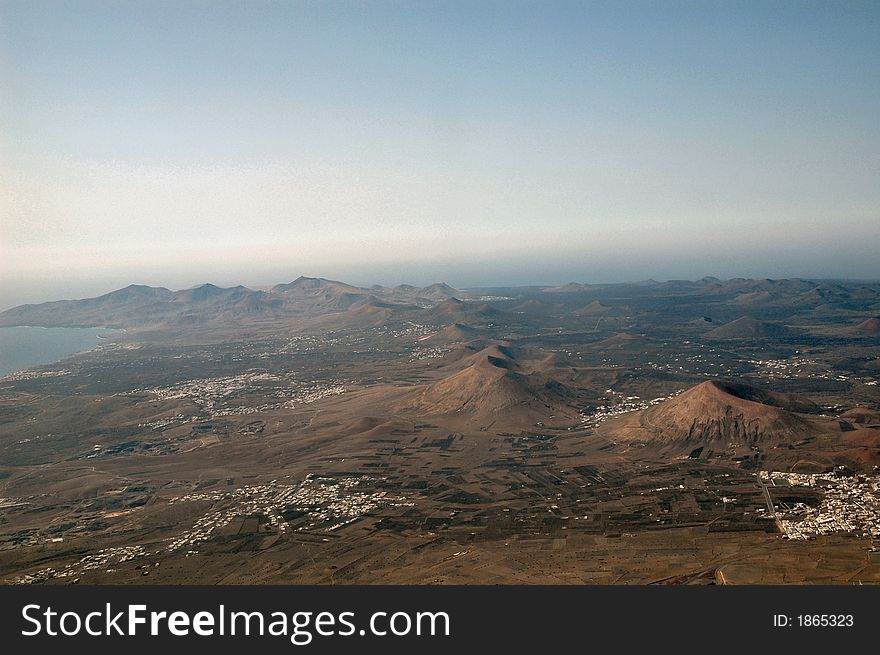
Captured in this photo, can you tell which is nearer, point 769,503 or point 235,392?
point 769,503

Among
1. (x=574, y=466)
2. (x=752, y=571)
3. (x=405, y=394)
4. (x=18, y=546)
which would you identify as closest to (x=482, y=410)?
(x=405, y=394)

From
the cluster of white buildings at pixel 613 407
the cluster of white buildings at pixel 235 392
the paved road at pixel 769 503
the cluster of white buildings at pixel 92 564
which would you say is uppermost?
the cluster of white buildings at pixel 235 392

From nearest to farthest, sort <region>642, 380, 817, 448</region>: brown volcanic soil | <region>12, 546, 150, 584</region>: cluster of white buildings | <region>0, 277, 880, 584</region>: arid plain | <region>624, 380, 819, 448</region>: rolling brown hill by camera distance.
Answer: <region>12, 546, 150, 584</region>: cluster of white buildings → <region>0, 277, 880, 584</region>: arid plain → <region>624, 380, 819, 448</region>: rolling brown hill → <region>642, 380, 817, 448</region>: brown volcanic soil

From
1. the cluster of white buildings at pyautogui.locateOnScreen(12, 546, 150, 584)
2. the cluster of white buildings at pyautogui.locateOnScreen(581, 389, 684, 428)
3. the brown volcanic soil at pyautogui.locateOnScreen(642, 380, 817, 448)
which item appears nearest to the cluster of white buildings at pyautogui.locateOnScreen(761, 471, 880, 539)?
the brown volcanic soil at pyautogui.locateOnScreen(642, 380, 817, 448)

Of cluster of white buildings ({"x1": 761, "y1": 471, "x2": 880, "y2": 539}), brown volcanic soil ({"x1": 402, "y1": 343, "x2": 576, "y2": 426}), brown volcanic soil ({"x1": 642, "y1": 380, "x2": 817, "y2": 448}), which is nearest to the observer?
cluster of white buildings ({"x1": 761, "y1": 471, "x2": 880, "y2": 539})

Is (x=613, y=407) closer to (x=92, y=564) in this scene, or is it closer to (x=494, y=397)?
(x=494, y=397)

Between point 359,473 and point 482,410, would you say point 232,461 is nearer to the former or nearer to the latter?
point 359,473

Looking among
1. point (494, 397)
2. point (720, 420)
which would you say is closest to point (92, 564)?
point (494, 397)

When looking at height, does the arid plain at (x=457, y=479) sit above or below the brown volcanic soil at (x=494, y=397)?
below

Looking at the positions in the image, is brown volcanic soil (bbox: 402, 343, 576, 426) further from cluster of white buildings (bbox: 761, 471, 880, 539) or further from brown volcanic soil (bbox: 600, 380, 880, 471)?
cluster of white buildings (bbox: 761, 471, 880, 539)

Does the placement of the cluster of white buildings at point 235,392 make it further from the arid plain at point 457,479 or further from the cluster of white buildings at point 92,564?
the cluster of white buildings at point 92,564

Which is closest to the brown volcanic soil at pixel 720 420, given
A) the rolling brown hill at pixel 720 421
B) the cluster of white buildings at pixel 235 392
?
the rolling brown hill at pixel 720 421

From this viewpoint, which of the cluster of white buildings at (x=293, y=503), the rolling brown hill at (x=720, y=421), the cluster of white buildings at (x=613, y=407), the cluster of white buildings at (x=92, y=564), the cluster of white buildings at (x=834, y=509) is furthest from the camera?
the cluster of white buildings at (x=613, y=407)

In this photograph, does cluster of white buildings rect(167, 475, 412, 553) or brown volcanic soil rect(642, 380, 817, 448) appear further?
brown volcanic soil rect(642, 380, 817, 448)
